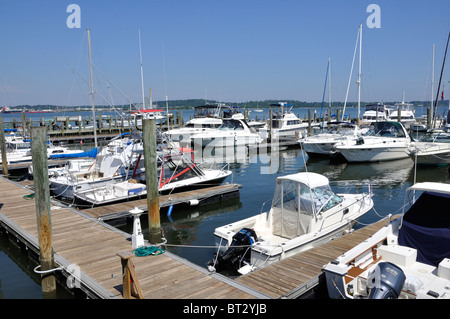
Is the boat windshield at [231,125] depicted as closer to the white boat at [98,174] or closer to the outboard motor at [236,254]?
the white boat at [98,174]

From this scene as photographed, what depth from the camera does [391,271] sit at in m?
6.48

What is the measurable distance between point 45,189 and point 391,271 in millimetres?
7003

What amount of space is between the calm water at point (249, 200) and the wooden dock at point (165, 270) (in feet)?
2.86

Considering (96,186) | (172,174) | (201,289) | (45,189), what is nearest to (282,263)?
(201,289)

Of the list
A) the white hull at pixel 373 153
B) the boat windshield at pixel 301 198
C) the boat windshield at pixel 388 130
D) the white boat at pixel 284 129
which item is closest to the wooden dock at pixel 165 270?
the boat windshield at pixel 301 198

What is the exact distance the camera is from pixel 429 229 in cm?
790

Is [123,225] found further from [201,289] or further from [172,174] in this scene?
[201,289]

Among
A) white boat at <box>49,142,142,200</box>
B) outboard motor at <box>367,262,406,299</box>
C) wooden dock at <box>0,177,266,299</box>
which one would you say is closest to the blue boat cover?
outboard motor at <box>367,262,406,299</box>

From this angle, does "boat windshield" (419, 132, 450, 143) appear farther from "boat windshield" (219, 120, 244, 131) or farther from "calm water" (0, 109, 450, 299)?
"boat windshield" (219, 120, 244, 131)

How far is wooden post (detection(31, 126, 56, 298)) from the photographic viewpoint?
764cm

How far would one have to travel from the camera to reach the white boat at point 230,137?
3288cm

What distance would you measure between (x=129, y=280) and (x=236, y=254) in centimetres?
319

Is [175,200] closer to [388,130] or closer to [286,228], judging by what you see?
[286,228]
